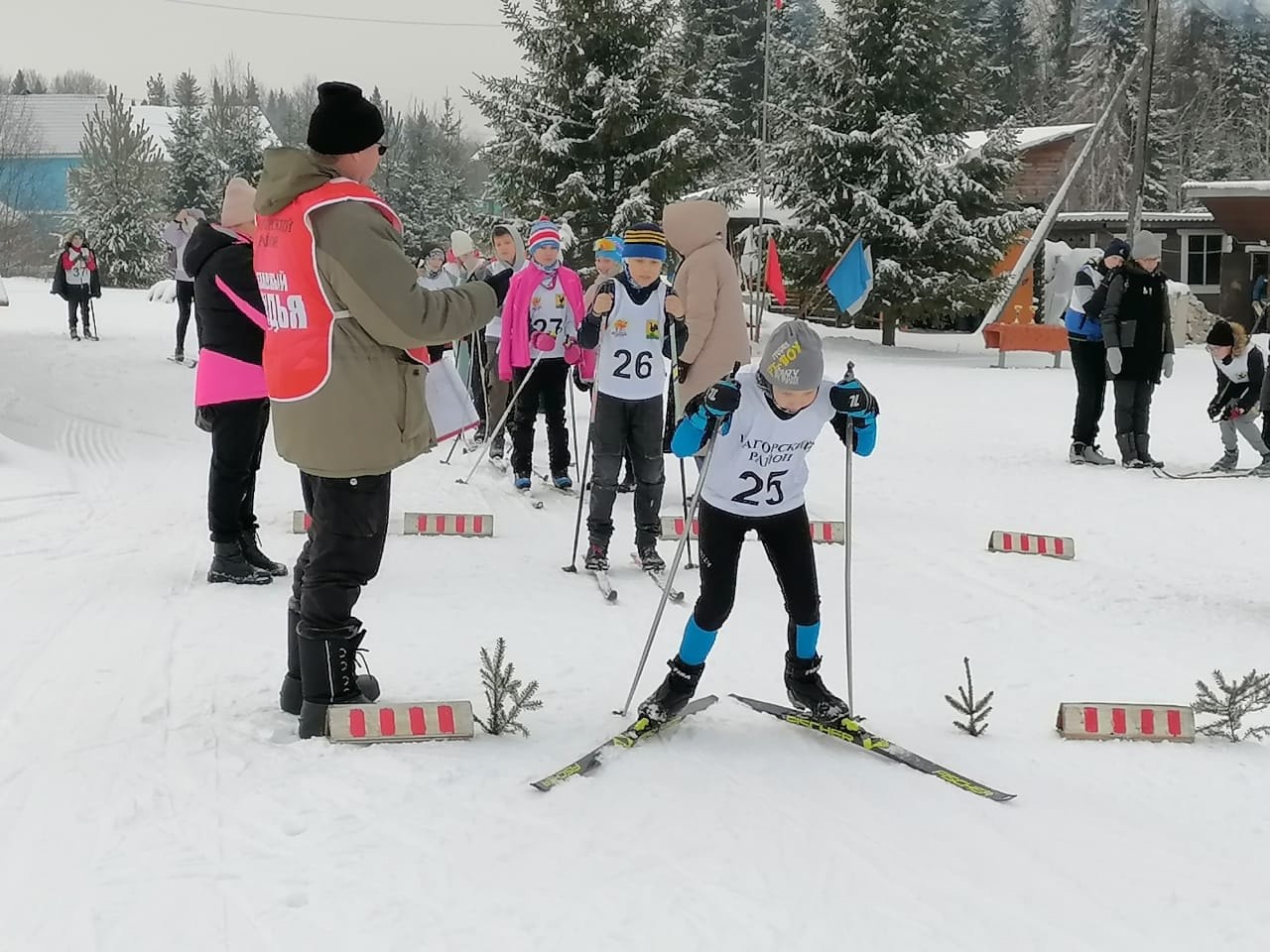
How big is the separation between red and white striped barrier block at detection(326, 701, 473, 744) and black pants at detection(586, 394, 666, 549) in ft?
9.44

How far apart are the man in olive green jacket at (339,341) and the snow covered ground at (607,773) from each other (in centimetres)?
54

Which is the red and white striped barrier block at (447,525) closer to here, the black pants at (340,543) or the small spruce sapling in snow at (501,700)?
the small spruce sapling in snow at (501,700)

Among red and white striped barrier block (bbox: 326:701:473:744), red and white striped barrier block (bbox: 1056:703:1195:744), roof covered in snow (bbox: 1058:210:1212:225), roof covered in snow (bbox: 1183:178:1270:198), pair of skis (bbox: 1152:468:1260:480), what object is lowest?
red and white striped barrier block (bbox: 1056:703:1195:744)

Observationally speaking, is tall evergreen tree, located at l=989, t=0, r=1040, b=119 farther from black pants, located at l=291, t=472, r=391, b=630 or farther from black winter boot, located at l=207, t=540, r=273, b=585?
black pants, located at l=291, t=472, r=391, b=630

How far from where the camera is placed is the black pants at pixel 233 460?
6145mm

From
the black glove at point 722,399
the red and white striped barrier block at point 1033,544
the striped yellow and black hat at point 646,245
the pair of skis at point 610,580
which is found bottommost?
the pair of skis at point 610,580

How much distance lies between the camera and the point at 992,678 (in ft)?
18.0

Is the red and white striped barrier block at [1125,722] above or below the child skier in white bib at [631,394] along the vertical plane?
below

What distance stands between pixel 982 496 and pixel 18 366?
12266mm

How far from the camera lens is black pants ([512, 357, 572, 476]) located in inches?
368

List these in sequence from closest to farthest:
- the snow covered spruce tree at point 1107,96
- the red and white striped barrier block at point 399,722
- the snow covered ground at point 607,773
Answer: the snow covered ground at point 607,773 → the red and white striped barrier block at point 399,722 → the snow covered spruce tree at point 1107,96

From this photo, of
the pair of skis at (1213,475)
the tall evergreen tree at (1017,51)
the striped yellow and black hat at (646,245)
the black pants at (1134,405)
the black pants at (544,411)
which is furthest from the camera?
the tall evergreen tree at (1017,51)

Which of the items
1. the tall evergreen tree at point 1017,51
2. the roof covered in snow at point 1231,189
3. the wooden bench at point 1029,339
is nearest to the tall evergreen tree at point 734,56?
the tall evergreen tree at point 1017,51

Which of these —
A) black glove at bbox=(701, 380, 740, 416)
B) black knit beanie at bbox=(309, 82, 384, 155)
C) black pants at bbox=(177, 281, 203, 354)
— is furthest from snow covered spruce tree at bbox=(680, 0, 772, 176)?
black knit beanie at bbox=(309, 82, 384, 155)
